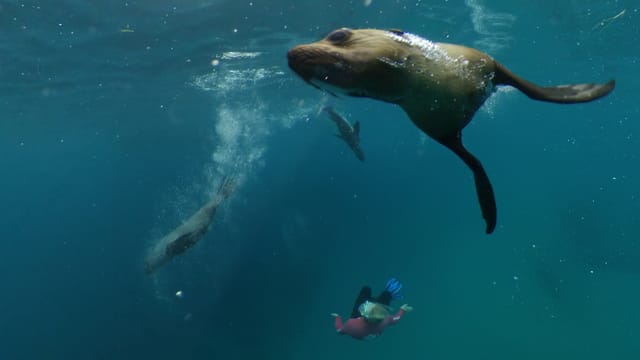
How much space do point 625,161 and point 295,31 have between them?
116105mm

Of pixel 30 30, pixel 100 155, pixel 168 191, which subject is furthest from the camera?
pixel 168 191

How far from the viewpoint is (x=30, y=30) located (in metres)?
18.4

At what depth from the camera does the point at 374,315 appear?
922 cm

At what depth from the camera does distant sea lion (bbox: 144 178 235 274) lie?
419 inches

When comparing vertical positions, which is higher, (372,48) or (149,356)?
(372,48)

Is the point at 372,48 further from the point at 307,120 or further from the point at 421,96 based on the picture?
the point at 307,120

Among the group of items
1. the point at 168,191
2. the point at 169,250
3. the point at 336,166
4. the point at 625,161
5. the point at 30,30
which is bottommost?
the point at 625,161

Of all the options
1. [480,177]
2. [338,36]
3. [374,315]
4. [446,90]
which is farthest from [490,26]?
[338,36]

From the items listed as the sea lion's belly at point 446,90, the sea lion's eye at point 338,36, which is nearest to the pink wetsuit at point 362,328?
the sea lion's belly at point 446,90

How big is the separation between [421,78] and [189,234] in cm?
916

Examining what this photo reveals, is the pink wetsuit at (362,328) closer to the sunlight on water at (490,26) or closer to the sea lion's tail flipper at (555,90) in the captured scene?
the sea lion's tail flipper at (555,90)

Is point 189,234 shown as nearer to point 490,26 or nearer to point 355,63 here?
point 355,63

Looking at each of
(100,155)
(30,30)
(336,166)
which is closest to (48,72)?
(30,30)

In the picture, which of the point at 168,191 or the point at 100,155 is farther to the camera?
the point at 168,191
